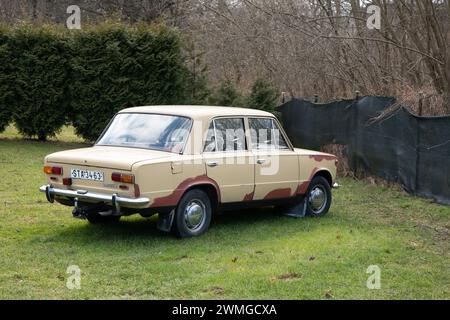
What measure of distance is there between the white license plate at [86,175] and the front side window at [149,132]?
2.61ft

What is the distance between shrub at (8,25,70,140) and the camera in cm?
1959

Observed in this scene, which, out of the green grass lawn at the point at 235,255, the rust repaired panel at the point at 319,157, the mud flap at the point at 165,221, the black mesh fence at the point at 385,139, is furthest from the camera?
the black mesh fence at the point at 385,139

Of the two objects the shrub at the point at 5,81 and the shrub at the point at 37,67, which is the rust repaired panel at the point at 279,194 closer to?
the shrub at the point at 37,67

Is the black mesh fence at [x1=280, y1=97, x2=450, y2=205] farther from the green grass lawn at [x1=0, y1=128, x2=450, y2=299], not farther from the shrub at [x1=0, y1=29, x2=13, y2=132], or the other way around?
the shrub at [x1=0, y1=29, x2=13, y2=132]

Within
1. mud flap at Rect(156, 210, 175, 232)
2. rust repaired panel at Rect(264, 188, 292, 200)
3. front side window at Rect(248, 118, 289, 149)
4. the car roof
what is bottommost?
mud flap at Rect(156, 210, 175, 232)

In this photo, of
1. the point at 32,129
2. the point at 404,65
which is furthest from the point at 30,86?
the point at 404,65

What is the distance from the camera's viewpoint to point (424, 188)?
1220 centimetres

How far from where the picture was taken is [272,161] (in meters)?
9.56

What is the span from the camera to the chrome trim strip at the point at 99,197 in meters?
7.77

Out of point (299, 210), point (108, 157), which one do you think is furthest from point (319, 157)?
point (108, 157)

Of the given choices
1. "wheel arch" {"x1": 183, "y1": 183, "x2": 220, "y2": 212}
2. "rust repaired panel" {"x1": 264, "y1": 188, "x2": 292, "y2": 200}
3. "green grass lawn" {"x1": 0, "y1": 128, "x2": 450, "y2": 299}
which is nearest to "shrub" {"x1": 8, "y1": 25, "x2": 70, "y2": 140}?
"green grass lawn" {"x1": 0, "y1": 128, "x2": 450, "y2": 299}

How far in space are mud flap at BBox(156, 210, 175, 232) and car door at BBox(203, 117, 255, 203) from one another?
72cm

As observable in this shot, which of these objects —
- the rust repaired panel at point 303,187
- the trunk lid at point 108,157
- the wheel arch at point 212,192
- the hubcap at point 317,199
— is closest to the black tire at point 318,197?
the hubcap at point 317,199

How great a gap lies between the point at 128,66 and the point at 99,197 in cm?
1190
